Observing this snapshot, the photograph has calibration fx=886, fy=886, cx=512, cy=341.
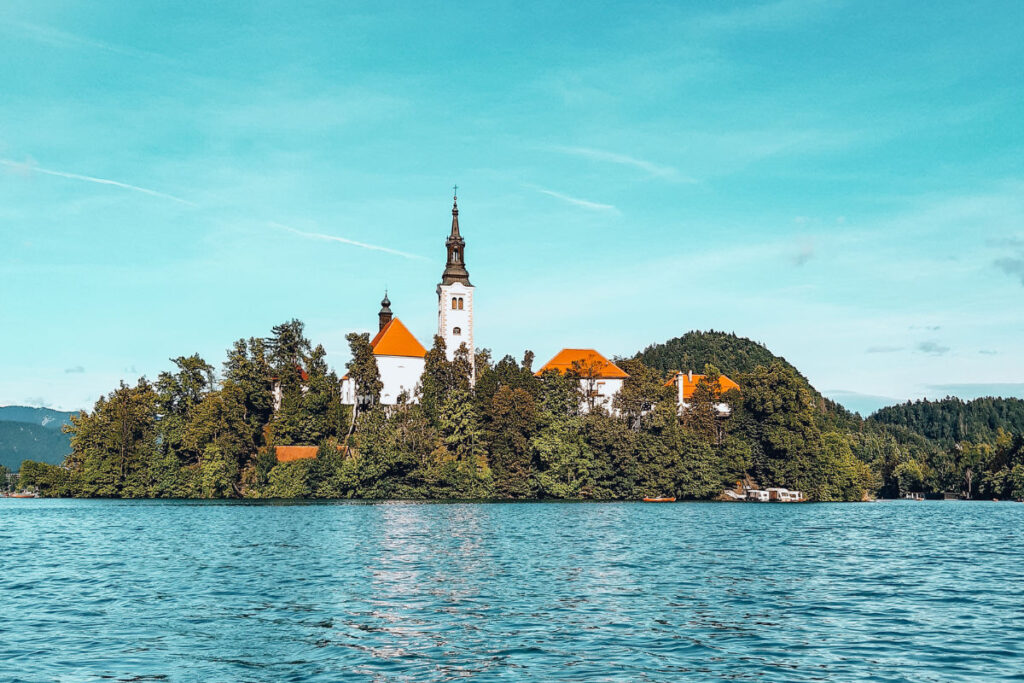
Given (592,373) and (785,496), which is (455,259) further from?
(785,496)

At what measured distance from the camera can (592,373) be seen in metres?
120

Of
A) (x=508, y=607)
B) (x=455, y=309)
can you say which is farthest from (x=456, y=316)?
(x=508, y=607)

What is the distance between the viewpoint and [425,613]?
2330 centimetres

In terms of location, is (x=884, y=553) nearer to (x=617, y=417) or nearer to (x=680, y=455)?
(x=680, y=455)

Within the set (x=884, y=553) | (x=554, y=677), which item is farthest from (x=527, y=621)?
(x=884, y=553)

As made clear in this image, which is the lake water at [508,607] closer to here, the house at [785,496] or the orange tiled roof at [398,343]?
the house at [785,496]

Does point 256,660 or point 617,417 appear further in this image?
point 617,417

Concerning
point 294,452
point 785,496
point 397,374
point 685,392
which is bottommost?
point 785,496

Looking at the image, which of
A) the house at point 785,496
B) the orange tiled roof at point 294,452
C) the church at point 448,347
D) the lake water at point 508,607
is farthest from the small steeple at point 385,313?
the lake water at point 508,607

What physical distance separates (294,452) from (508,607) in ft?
284

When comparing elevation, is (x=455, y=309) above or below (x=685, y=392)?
above

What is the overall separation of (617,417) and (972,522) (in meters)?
49.5

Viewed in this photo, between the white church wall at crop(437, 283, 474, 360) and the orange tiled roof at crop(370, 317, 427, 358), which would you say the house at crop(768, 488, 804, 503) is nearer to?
the white church wall at crop(437, 283, 474, 360)

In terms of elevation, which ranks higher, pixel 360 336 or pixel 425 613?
pixel 360 336
